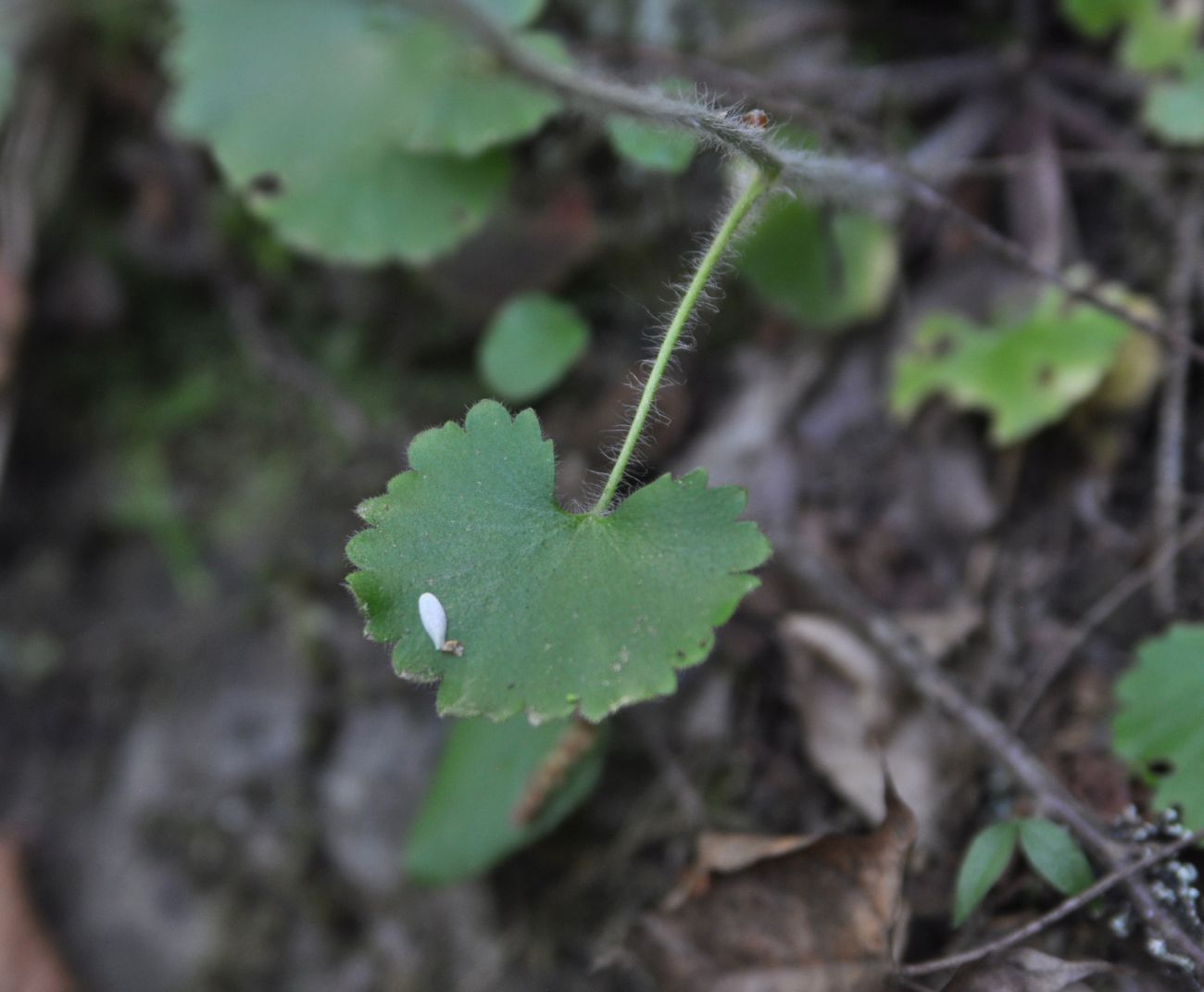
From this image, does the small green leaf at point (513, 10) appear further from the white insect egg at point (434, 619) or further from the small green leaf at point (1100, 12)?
the white insect egg at point (434, 619)

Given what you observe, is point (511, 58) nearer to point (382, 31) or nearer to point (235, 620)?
point (382, 31)

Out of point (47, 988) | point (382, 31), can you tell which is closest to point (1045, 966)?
point (47, 988)

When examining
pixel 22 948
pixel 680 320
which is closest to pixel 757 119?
pixel 680 320

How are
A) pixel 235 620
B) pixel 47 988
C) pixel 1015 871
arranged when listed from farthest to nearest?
pixel 235 620
pixel 47 988
pixel 1015 871

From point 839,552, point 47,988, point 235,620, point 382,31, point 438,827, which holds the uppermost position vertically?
point 382,31

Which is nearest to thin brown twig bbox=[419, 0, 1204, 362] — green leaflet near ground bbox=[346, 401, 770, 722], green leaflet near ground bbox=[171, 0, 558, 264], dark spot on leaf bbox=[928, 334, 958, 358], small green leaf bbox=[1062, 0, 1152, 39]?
green leaflet near ground bbox=[171, 0, 558, 264]

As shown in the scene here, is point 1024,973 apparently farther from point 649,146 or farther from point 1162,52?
point 1162,52

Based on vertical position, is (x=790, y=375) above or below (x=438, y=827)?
above
